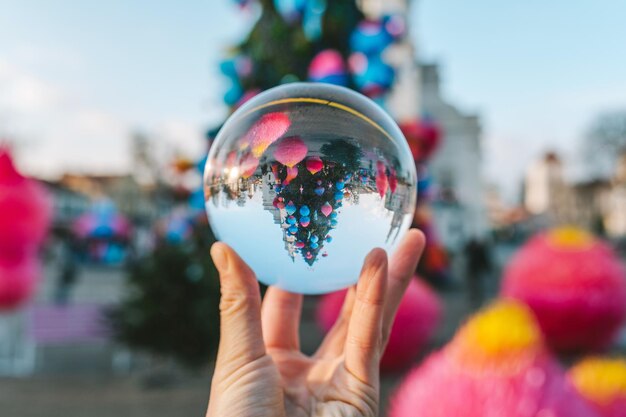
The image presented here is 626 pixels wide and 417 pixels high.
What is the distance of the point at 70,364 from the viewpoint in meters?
7.61

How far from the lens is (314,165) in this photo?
136cm

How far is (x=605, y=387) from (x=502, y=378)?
742 millimetres

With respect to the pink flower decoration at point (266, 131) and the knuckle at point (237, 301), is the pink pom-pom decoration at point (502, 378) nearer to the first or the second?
the knuckle at point (237, 301)

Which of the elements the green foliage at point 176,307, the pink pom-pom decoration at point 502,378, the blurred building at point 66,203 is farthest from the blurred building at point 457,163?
the blurred building at point 66,203

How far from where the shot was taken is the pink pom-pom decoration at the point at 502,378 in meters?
1.97

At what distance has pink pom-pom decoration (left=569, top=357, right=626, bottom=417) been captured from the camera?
7.53ft

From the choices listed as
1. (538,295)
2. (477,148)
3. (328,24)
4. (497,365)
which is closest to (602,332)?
(538,295)

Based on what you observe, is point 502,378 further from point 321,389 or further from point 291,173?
point 291,173

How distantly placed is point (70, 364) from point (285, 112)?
775 centimetres

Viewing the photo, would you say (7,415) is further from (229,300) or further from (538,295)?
(538,295)

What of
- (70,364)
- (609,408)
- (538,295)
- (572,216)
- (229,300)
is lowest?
(572,216)

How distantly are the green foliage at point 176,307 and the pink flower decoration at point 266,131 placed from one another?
4.87m

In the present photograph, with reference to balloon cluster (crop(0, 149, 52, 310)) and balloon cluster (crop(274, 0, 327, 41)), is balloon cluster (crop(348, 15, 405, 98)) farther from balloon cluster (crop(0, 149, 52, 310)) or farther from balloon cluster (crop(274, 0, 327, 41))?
balloon cluster (crop(0, 149, 52, 310))

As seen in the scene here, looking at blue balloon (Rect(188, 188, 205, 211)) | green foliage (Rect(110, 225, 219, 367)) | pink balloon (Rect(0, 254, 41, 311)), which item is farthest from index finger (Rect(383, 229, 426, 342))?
pink balloon (Rect(0, 254, 41, 311))
